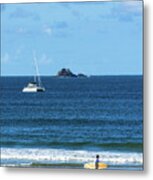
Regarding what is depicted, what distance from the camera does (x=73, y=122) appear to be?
527cm

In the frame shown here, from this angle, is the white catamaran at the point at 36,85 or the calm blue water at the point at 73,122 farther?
the white catamaran at the point at 36,85

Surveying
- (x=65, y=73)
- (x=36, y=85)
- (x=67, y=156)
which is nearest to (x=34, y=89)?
(x=36, y=85)

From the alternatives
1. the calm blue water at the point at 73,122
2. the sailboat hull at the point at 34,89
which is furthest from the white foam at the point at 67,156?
the sailboat hull at the point at 34,89

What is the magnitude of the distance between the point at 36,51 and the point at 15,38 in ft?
0.64

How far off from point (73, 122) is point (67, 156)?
0.26 metres

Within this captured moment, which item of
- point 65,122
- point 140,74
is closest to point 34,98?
point 65,122

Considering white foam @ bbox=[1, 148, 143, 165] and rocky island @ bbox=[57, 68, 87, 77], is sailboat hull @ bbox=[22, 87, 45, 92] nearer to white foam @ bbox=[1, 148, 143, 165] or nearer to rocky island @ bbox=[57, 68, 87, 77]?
rocky island @ bbox=[57, 68, 87, 77]

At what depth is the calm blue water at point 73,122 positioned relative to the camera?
516 cm

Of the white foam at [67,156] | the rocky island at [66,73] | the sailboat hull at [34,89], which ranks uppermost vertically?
the rocky island at [66,73]

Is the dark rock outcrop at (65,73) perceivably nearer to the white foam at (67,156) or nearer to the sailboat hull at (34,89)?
the sailboat hull at (34,89)

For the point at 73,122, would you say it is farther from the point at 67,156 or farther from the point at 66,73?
the point at 66,73

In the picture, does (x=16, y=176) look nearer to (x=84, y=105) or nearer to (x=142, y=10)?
(x=84, y=105)

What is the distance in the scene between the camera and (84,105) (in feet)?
17.3

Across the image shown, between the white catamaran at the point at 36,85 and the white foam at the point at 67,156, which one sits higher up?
the white catamaran at the point at 36,85
